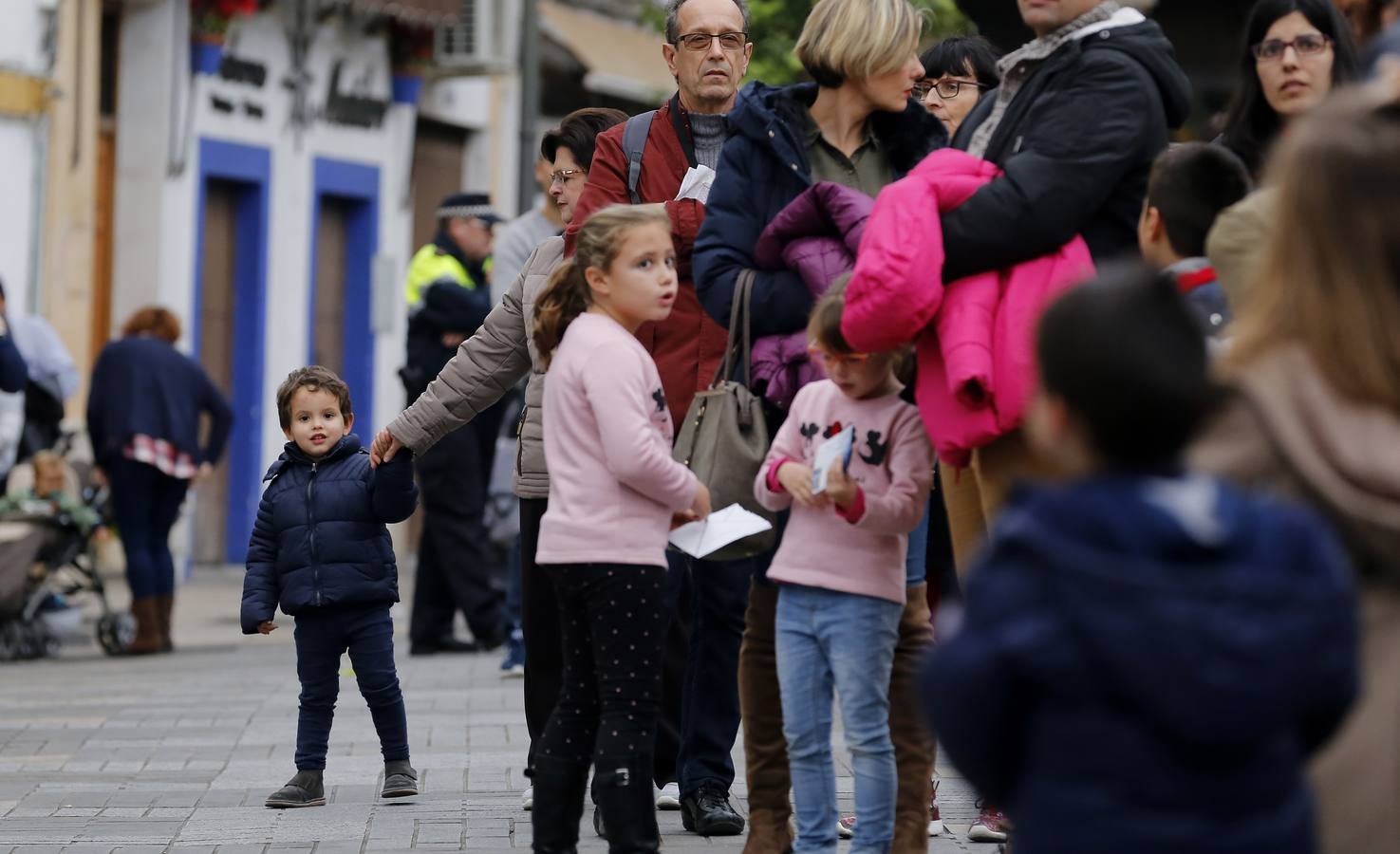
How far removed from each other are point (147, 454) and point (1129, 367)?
11.7m

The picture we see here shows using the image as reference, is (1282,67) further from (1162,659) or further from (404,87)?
(404,87)

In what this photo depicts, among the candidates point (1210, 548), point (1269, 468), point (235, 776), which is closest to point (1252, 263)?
point (1269, 468)

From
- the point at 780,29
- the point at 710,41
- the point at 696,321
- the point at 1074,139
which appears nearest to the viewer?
the point at 1074,139

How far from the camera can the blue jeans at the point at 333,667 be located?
7.74m

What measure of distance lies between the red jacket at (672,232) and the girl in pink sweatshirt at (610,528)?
25.6 inches

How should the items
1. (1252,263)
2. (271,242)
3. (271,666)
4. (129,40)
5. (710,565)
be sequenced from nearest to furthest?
(1252,263), (710,565), (271,666), (129,40), (271,242)

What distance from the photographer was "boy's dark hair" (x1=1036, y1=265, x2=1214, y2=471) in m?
3.31

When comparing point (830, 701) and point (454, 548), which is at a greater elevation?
point (830, 701)

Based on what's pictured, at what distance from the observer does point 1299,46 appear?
6.28 meters

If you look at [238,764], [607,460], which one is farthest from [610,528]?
[238,764]

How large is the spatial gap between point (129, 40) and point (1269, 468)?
17903 mm

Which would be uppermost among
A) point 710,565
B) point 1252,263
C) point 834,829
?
point 1252,263

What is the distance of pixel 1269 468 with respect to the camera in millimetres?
3732

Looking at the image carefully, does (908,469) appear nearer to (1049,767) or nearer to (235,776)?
(1049,767)
